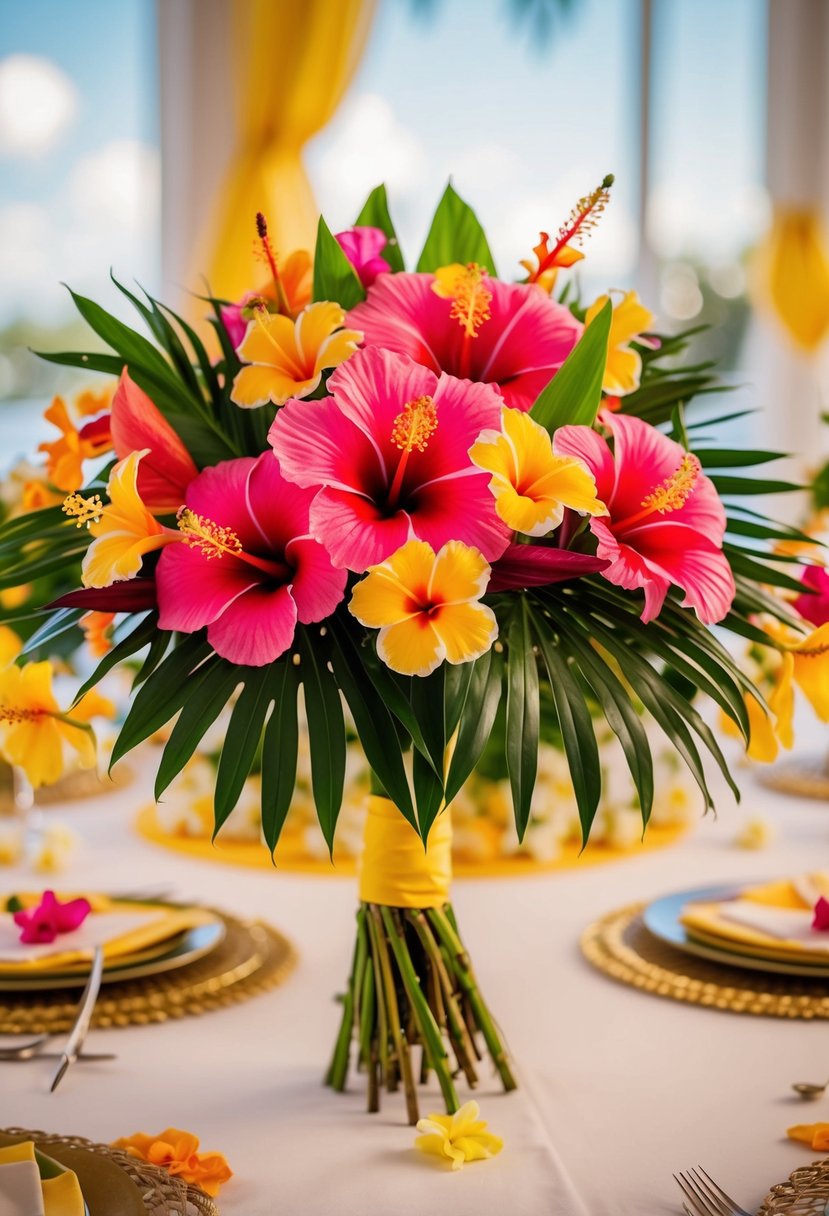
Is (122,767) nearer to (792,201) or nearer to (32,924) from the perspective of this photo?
(32,924)

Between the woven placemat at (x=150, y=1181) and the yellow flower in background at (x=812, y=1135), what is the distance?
1.19 ft

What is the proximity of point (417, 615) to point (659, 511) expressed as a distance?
0.59ft

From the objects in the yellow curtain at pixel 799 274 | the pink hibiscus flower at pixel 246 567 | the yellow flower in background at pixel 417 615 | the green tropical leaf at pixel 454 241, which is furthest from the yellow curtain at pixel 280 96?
the yellow flower in background at pixel 417 615

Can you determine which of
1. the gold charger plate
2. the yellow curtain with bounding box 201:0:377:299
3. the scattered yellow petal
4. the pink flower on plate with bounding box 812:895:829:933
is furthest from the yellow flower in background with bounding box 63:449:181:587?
the yellow curtain with bounding box 201:0:377:299

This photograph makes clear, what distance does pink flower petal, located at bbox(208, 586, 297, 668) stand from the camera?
0.69m

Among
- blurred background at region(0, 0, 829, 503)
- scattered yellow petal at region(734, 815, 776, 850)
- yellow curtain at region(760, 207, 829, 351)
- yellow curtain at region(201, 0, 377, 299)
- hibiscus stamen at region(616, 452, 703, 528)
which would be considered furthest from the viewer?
yellow curtain at region(760, 207, 829, 351)

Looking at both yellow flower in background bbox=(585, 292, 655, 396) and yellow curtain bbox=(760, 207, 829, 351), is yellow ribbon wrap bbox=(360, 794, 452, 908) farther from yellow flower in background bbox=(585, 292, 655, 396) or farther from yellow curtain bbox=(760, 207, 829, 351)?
yellow curtain bbox=(760, 207, 829, 351)

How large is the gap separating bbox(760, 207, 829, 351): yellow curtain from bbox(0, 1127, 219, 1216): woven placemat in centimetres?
411

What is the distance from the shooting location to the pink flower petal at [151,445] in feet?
2.52

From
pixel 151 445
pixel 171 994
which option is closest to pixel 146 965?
pixel 171 994

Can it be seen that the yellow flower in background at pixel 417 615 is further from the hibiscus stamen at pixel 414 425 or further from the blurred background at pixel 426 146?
the blurred background at pixel 426 146

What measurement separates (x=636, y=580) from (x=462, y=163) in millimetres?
4039

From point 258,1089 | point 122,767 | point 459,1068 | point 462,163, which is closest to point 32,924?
point 258,1089

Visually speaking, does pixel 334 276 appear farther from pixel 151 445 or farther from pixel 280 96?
pixel 280 96
